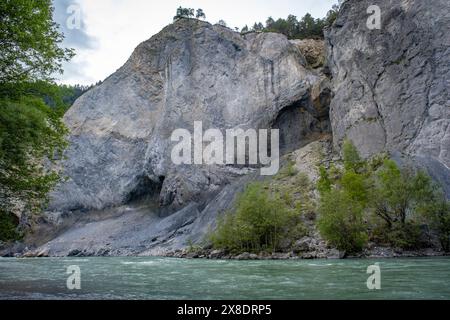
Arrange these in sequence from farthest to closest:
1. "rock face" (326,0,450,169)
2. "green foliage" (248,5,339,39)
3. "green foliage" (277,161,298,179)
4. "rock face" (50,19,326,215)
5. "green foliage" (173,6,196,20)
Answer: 1. "green foliage" (173,6,196,20)
2. "green foliage" (248,5,339,39)
3. "rock face" (50,19,326,215)
4. "green foliage" (277,161,298,179)
5. "rock face" (326,0,450,169)

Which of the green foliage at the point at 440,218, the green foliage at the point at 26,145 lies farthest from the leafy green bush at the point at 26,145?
the green foliage at the point at 440,218

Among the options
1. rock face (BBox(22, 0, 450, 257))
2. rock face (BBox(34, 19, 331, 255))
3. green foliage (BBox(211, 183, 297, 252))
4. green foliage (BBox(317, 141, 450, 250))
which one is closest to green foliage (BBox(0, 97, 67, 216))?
green foliage (BBox(317, 141, 450, 250))

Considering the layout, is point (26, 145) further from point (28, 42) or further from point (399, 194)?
point (399, 194)

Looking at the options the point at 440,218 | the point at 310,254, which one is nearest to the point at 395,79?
the point at 440,218

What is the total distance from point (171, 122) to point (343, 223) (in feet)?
135

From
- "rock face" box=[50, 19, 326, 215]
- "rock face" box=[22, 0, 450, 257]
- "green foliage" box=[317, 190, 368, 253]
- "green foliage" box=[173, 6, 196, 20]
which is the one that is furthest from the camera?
"green foliage" box=[173, 6, 196, 20]

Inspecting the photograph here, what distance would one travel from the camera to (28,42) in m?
14.3

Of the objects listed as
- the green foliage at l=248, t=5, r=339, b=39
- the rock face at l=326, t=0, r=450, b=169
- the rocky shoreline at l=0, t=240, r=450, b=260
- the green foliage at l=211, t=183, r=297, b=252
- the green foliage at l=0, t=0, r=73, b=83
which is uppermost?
the green foliage at l=248, t=5, r=339, b=39

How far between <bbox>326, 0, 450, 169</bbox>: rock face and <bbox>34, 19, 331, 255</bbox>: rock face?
6.79 m

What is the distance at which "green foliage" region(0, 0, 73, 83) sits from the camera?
545 inches

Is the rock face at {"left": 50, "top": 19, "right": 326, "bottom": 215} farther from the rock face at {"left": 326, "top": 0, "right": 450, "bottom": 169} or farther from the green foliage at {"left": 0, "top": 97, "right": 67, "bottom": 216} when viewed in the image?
the green foliage at {"left": 0, "top": 97, "right": 67, "bottom": 216}
